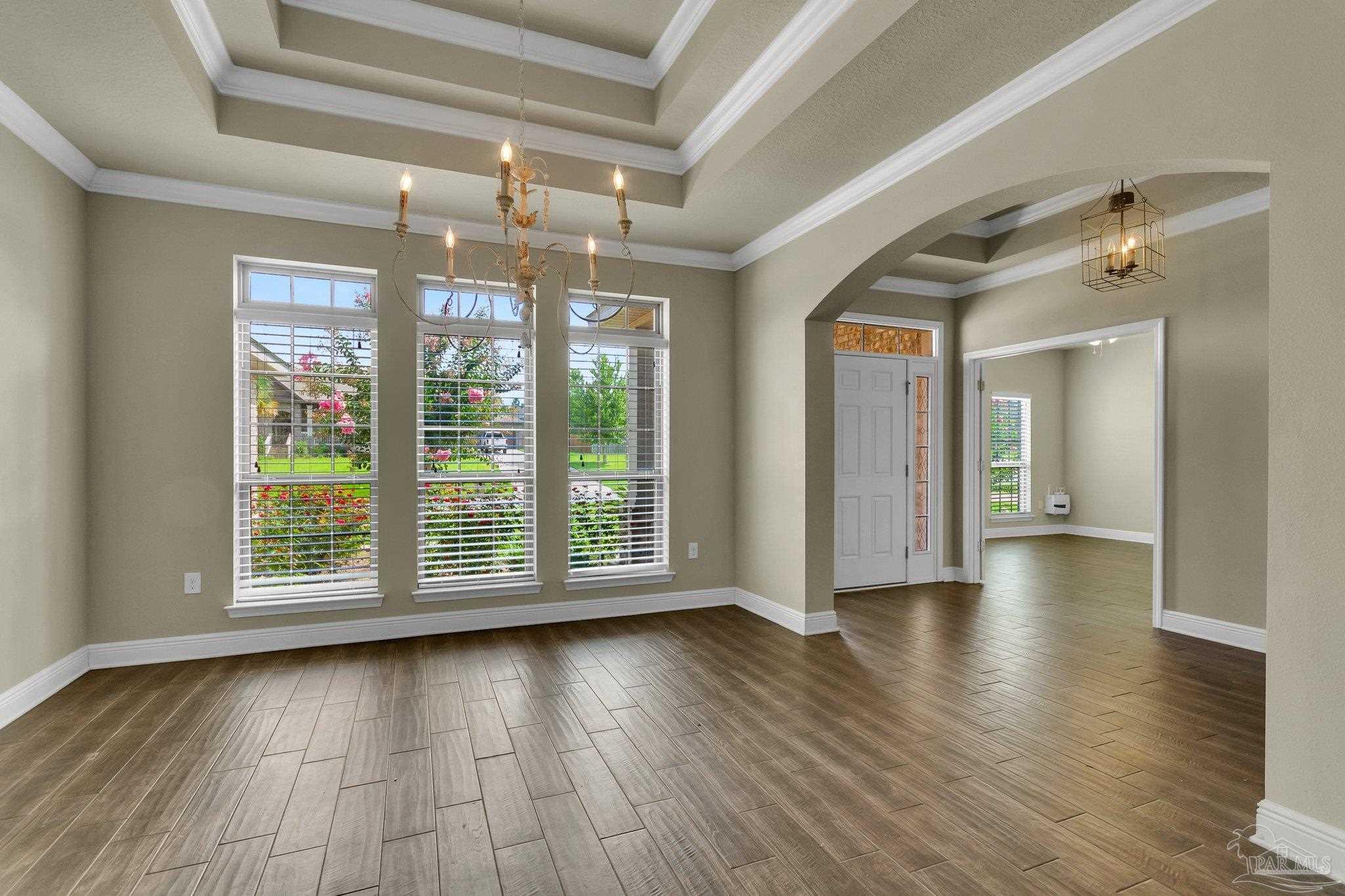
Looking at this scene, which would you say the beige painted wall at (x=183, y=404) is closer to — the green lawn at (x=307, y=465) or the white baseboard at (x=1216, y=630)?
the green lawn at (x=307, y=465)

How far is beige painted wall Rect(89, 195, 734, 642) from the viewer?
12.4ft

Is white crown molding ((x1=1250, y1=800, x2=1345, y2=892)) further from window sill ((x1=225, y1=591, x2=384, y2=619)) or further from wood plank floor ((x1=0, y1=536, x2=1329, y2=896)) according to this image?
window sill ((x1=225, y1=591, x2=384, y2=619))

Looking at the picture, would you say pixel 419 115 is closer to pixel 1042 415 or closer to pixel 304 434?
pixel 304 434

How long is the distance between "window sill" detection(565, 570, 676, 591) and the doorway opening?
67.0 inches

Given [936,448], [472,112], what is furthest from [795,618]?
[472,112]

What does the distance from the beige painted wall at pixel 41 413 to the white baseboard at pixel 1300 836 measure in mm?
5113

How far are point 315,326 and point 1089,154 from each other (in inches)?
172

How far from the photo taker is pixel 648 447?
5180 mm

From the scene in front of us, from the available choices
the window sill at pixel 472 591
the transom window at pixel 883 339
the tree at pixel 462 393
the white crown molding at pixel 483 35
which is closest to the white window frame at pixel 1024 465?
the transom window at pixel 883 339

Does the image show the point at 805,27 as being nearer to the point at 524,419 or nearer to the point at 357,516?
the point at 524,419

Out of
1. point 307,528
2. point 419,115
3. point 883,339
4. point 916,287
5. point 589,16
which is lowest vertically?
point 307,528

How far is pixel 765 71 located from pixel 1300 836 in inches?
141

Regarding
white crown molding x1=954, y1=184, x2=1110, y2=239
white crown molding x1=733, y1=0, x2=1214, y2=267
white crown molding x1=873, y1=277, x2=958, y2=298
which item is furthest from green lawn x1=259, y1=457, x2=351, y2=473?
white crown molding x1=873, y1=277, x2=958, y2=298

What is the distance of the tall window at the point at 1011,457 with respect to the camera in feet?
31.0
